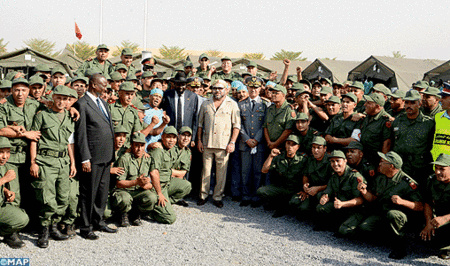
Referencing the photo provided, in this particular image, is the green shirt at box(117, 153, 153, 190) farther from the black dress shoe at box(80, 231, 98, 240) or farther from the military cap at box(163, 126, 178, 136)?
the black dress shoe at box(80, 231, 98, 240)

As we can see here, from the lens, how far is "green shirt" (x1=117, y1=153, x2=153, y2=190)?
570 cm

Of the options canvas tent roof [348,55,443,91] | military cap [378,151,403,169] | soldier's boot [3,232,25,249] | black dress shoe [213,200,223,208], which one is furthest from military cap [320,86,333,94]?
canvas tent roof [348,55,443,91]

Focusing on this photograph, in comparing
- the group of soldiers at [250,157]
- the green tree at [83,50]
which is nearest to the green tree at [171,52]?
the green tree at [83,50]

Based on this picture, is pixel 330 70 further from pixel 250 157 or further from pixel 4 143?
pixel 4 143

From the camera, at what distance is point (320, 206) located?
5.70m

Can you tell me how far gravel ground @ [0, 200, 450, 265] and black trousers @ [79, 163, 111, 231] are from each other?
0.30 metres

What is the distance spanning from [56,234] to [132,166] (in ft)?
4.44

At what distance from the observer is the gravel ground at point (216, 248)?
178 inches

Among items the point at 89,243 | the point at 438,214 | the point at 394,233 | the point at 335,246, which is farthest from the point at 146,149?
the point at 438,214

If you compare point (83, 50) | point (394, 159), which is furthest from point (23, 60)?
point (83, 50)

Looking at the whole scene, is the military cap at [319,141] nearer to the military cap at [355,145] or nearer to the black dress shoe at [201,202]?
the military cap at [355,145]

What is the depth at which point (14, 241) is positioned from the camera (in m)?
4.64

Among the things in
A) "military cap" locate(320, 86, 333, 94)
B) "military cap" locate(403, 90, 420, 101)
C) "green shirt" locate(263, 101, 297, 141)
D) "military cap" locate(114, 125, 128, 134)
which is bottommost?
"military cap" locate(114, 125, 128, 134)

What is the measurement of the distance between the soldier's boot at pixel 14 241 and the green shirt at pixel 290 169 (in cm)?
376
